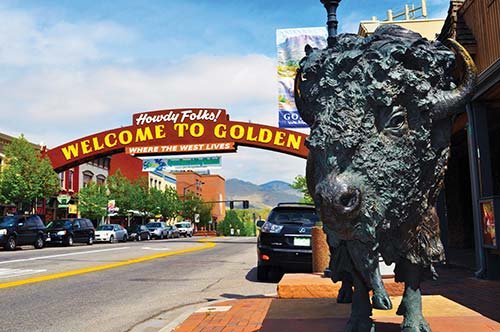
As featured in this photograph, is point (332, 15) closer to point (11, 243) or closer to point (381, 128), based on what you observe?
point (381, 128)

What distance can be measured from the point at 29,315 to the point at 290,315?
4.32 meters

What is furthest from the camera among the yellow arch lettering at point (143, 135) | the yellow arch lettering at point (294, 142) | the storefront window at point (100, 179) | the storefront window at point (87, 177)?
the storefront window at point (100, 179)

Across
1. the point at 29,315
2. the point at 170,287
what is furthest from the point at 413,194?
the point at 170,287

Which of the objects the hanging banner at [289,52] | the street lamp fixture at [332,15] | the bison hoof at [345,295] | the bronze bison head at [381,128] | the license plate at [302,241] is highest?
the hanging banner at [289,52]

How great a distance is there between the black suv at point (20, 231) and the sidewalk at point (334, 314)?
55.8 ft

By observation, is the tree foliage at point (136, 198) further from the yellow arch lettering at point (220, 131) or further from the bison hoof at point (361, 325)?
the bison hoof at point (361, 325)

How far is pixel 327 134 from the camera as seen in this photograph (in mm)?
2416

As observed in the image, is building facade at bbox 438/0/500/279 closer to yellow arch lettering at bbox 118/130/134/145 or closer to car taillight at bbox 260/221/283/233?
car taillight at bbox 260/221/283/233

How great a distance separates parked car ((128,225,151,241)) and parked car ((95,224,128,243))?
1.97m

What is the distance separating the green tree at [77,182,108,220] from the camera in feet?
121

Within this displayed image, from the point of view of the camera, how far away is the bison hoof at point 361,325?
9.36 ft

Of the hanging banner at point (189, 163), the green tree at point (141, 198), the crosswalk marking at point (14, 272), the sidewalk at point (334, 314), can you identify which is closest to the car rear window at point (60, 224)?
the hanging banner at point (189, 163)

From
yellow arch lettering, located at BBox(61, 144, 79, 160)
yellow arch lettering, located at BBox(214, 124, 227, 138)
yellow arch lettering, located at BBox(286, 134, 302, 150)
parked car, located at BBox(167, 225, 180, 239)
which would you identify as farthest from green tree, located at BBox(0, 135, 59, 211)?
parked car, located at BBox(167, 225, 180, 239)

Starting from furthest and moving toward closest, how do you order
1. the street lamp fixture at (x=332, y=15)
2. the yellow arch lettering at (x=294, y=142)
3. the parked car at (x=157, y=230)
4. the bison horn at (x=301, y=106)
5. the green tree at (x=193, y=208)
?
the green tree at (x=193, y=208)
the parked car at (x=157, y=230)
the yellow arch lettering at (x=294, y=142)
the street lamp fixture at (x=332, y=15)
the bison horn at (x=301, y=106)
